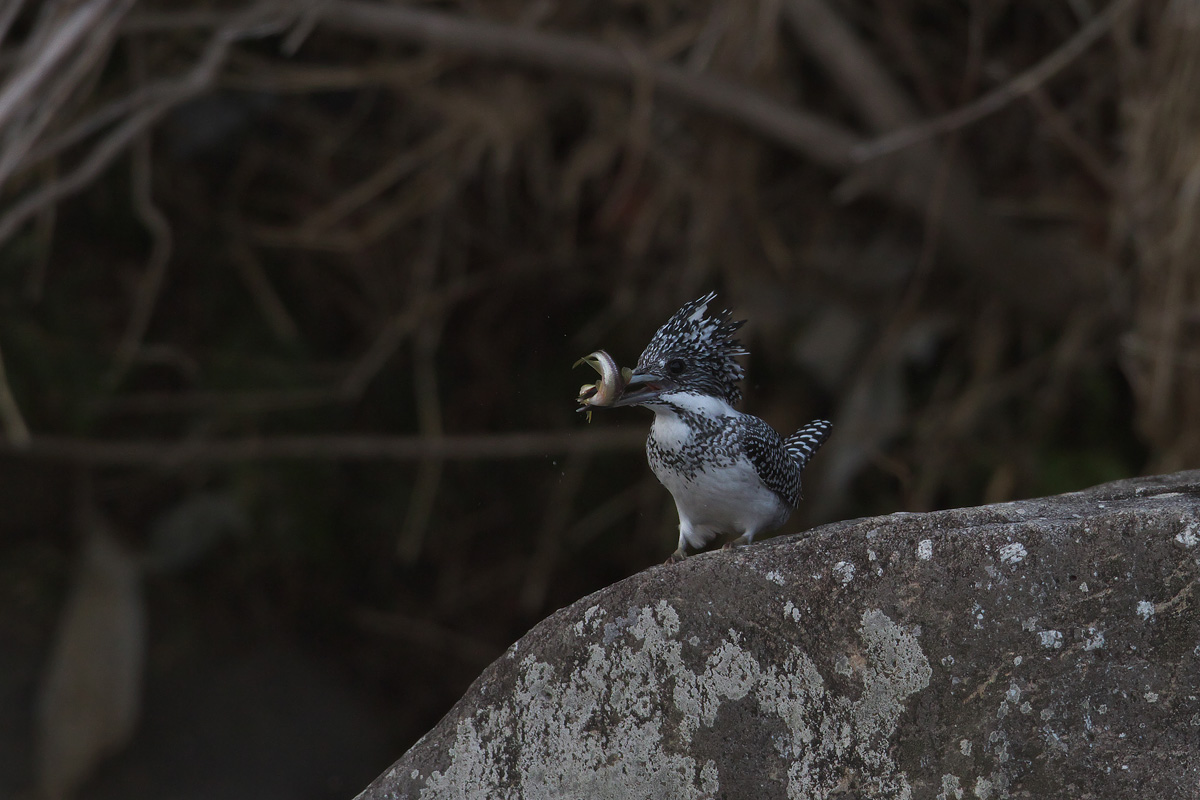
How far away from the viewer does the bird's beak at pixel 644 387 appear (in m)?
1.72

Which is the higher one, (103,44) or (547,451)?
(103,44)

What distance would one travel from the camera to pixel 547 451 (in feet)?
13.2

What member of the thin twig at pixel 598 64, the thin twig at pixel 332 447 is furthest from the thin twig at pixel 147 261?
the thin twig at pixel 598 64

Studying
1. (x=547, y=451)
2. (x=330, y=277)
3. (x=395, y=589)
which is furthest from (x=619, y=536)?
Result: (x=330, y=277)

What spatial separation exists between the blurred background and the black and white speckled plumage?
175 cm

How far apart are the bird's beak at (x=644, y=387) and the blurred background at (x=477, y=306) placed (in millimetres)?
1843

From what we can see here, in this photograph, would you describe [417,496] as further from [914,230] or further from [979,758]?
[979,758]

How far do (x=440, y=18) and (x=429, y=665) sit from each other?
2.28 meters

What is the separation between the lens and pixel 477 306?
4.29 m

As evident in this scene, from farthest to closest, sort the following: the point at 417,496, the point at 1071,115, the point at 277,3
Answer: the point at 417,496
the point at 1071,115
the point at 277,3

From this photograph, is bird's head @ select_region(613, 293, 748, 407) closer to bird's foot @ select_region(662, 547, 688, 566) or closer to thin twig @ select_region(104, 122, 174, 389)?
bird's foot @ select_region(662, 547, 688, 566)

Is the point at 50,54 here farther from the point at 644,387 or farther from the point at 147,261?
the point at 644,387

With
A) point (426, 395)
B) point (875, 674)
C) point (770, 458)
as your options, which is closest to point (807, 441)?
point (770, 458)

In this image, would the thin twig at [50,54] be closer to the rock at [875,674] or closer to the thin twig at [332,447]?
the thin twig at [332,447]
